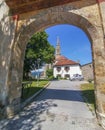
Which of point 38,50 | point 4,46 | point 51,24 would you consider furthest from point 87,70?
point 4,46

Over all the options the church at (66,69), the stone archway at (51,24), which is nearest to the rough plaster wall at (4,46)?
the stone archway at (51,24)

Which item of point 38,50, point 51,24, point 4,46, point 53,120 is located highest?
point 38,50

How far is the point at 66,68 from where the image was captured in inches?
1978

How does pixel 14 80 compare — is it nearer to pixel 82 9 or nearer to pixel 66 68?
pixel 82 9

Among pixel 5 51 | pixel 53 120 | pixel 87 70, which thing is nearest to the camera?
pixel 53 120

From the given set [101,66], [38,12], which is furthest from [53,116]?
[38,12]

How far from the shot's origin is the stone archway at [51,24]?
5.52m

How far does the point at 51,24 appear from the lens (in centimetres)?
699

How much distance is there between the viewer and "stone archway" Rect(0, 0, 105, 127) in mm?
5516

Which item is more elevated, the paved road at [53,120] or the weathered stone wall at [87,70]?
the weathered stone wall at [87,70]

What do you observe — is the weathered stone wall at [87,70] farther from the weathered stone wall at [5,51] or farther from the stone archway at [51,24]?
the weathered stone wall at [5,51]

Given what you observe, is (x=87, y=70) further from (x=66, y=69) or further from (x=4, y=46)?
(x=4, y=46)

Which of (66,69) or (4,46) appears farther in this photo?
(66,69)

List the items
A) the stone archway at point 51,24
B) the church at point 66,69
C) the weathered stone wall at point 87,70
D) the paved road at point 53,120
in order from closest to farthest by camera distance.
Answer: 1. the paved road at point 53,120
2. the stone archway at point 51,24
3. the weathered stone wall at point 87,70
4. the church at point 66,69
